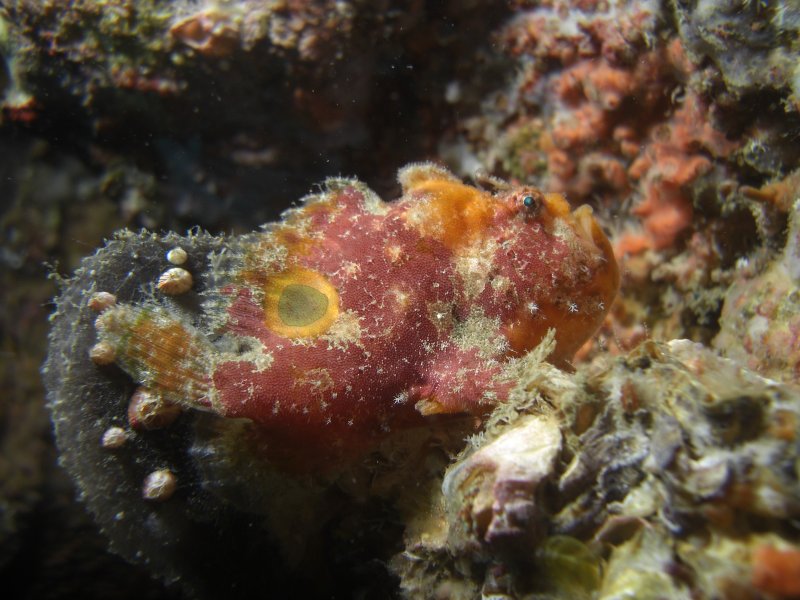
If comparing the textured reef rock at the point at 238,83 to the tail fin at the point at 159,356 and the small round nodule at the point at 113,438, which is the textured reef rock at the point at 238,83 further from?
the small round nodule at the point at 113,438

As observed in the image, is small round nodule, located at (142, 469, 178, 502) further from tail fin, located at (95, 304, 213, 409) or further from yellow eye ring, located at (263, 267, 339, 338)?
yellow eye ring, located at (263, 267, 339, 338)

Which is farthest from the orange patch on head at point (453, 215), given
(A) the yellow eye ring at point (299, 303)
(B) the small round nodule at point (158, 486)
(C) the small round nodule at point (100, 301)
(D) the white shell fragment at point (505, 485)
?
(B) the small round nodule at point (158, 486)

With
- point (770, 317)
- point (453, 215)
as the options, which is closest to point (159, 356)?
point (453, 215)

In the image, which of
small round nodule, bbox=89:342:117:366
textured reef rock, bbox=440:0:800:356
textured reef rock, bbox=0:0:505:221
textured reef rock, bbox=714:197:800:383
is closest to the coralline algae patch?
small round nodule, bbox=89:342:117:366

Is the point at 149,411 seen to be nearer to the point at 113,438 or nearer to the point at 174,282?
the point at 113,438

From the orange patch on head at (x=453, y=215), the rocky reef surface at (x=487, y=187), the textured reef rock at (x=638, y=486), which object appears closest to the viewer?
the textured reef rock at (x=638, y=486)
